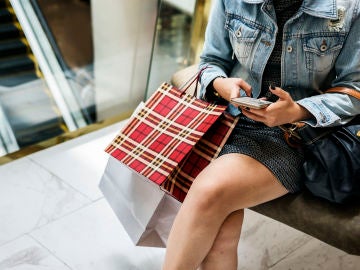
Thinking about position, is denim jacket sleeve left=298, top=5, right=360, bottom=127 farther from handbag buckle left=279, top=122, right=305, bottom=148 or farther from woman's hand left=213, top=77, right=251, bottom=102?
woman's hand left=213, top=77, right=251, bottom=102

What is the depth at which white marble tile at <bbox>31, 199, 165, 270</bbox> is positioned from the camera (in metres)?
1.76

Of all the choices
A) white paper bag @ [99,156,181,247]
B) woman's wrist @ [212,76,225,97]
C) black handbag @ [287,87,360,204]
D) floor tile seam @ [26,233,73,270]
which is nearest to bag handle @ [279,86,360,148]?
black handbag @ [287,87,360,204]

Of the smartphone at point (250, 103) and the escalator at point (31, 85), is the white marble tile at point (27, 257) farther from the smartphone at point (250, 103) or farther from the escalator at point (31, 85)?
the smartphone at point (250, 103)

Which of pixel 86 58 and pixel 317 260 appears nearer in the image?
pixel 317 260

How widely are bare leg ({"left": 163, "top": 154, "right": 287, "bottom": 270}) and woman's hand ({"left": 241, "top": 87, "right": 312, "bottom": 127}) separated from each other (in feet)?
0.42

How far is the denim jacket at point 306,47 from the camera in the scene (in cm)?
130

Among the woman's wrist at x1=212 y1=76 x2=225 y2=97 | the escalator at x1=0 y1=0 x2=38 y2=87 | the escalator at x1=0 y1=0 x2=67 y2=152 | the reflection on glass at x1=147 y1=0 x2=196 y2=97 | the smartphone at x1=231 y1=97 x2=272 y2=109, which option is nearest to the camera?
the smartphone at x1=231 y1=97 x2=272 y2=109

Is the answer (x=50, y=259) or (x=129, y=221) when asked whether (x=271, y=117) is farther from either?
(x=50, y=259)

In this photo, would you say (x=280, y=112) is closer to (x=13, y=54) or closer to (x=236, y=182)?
(x=236, y=182)

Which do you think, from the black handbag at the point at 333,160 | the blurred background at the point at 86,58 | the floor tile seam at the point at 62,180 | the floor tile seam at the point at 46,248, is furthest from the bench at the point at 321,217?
the blurred background at the point at 86,58

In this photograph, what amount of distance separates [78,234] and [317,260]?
98 centimetres

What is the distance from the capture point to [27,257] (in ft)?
5.73

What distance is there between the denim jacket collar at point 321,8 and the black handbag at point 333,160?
213 mm

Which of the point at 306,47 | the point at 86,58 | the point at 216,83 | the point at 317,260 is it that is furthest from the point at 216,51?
the point at 86,58
